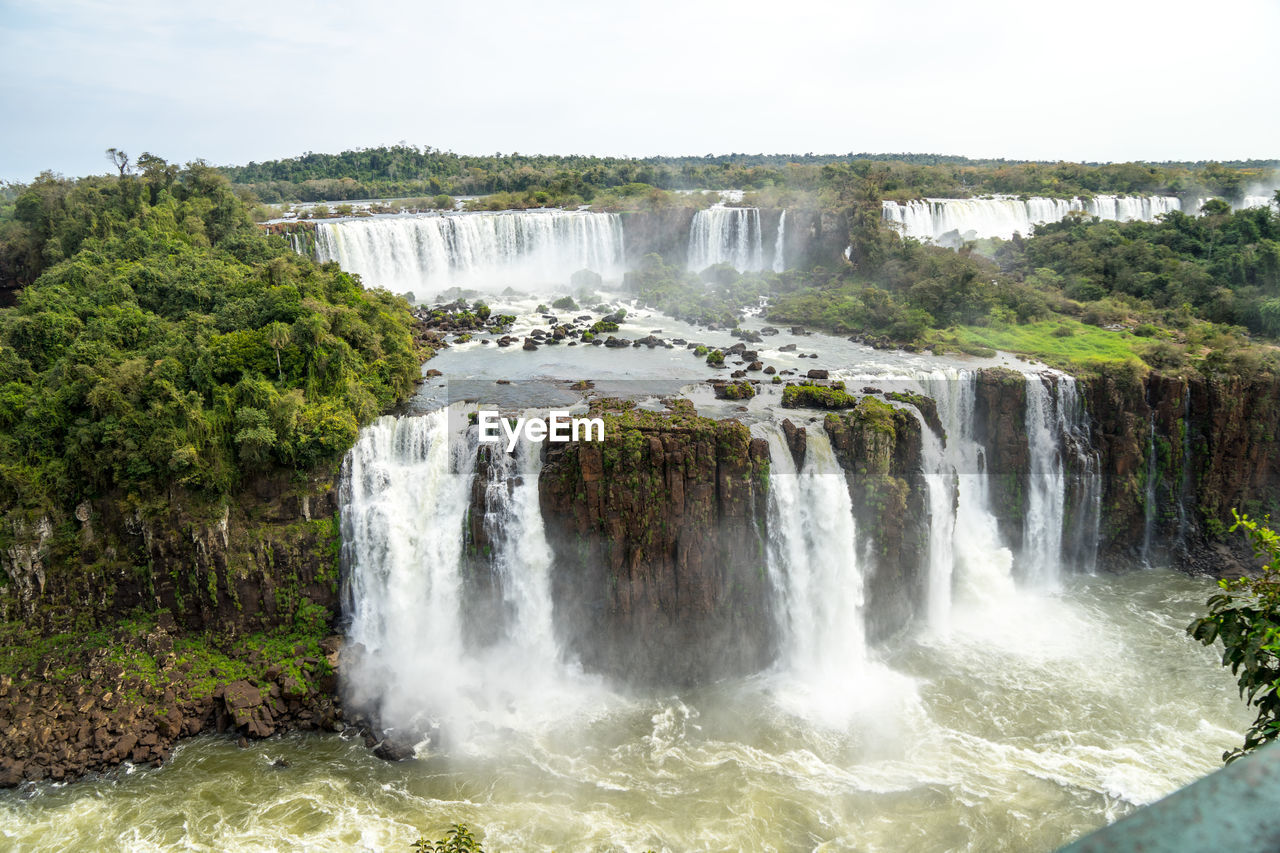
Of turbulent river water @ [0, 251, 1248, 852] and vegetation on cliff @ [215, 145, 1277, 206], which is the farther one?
vegetation on cliff @ [215, 145, 1277, 206]

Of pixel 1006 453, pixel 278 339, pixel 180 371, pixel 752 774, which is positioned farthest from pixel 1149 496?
pixel 180 371

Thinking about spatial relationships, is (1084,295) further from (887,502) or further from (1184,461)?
(887,502)

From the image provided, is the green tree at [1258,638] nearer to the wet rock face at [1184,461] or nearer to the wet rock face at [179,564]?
the wet rock face at [179,564]

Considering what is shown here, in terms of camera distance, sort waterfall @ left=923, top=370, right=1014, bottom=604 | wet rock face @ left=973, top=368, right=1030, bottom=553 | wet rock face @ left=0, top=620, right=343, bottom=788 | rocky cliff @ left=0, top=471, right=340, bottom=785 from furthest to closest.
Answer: wet rock face @ left=973, top=368, right=1030, bottom=553 < waterfall @ left=923, top=370, right=1014, bottom=604 < rocky cliff @ left=0, top=471, right=340, bottom=785 < wet rock face @ left=0, top=620, right=343, bottom=788

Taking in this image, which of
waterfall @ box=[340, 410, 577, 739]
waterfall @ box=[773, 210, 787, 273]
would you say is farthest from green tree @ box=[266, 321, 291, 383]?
waterfall @ box=[773, 210, 787, 273]

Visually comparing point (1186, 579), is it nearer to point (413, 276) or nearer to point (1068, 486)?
point (1068, 486)

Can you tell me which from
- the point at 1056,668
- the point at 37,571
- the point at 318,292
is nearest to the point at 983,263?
the point at 1056,668

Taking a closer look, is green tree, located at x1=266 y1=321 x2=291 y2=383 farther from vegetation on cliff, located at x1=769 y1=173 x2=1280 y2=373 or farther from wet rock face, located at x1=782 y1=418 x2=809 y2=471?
vegetation on cliff, located at x1=769 y1=173 x2=1280 y2=373
